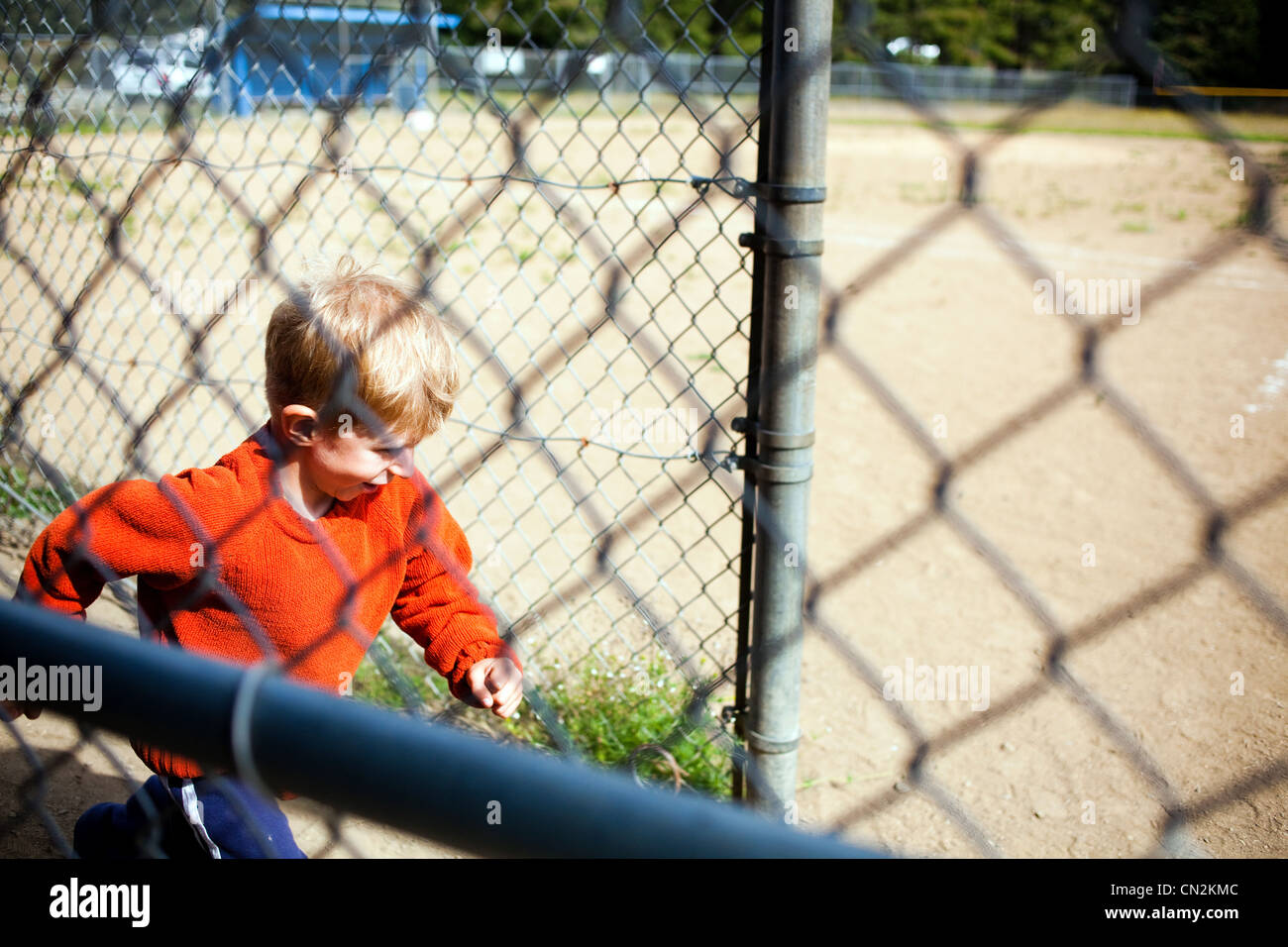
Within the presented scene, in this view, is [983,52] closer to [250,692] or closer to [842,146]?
[250,692]

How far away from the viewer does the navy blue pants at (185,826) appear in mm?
1803

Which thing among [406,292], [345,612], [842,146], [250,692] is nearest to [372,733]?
[250,692]

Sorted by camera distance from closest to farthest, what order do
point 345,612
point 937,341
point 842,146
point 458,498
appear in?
1. point 345,612
2. point 458,498
3. point 937,341
4. point 842,146

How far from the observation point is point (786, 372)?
1.86 meters

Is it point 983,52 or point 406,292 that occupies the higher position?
point 983,52

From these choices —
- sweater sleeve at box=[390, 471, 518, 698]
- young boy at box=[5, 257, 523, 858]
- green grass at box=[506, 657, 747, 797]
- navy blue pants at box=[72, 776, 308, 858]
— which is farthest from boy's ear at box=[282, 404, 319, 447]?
green grass at box=[506, 657, 747, 797]

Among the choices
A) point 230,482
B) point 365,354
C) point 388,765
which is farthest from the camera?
point 230,482

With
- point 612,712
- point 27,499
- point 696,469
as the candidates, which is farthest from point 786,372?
point 27,499

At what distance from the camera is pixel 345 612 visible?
1312mm

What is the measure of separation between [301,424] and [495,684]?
55cm

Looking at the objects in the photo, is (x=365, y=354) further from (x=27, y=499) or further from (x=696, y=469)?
(x=27, y=499)

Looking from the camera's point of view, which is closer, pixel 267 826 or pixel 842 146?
pixel 267 826
